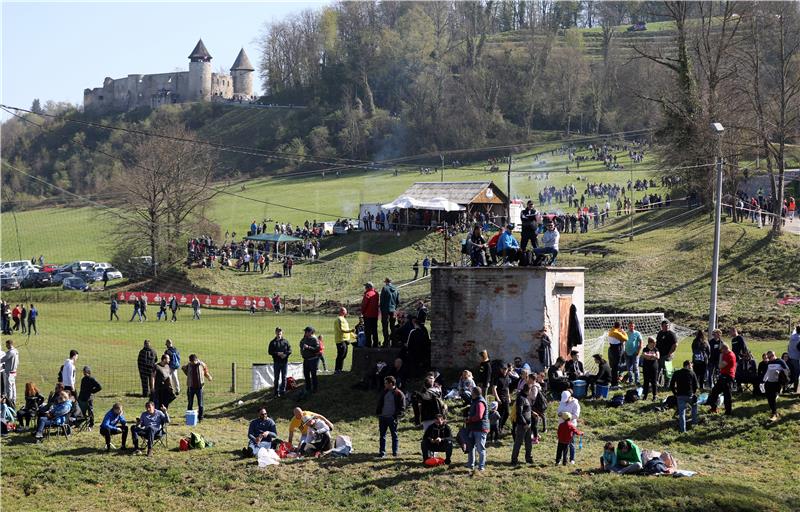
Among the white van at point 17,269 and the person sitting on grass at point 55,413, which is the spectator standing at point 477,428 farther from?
the white van at point 17,269

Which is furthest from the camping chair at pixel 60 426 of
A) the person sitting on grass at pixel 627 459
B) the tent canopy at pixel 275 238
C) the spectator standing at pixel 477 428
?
the tent canopy at pixel 275 238

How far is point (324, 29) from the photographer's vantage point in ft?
485

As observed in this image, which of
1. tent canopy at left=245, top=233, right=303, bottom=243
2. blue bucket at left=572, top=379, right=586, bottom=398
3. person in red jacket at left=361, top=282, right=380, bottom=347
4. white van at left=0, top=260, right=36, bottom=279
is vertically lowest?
white van at left=0, top=260, right=36, bottom=279

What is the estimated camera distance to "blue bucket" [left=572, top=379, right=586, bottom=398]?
21.9 metres

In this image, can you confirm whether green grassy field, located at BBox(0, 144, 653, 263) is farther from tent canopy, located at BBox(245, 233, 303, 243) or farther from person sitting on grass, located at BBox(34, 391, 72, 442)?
person sitting on grass, located at BBox(34, 391, 72, 442)

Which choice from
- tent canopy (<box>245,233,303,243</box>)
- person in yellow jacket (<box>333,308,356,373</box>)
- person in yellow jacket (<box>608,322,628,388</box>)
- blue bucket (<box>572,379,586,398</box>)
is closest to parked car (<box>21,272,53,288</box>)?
tent canopy (<box>245,233,303,243</box>)

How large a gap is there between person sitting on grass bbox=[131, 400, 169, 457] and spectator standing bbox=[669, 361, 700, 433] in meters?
9.47

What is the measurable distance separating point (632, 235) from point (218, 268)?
71.4 feet

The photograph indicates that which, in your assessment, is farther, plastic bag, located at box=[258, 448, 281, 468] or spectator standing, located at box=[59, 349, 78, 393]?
spectator standing, located at box=[59, 349, 78, 393]

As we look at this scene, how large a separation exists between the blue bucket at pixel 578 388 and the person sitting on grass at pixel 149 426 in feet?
26.5

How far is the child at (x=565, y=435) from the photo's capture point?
1800 cm

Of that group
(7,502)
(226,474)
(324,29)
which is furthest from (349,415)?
(324,29)

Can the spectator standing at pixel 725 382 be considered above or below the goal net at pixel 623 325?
above

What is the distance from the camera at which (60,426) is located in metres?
20.7
